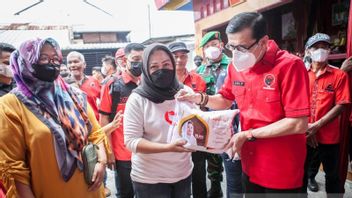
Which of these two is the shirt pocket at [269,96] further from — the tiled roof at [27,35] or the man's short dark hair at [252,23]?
the tiled roof at [27,35]

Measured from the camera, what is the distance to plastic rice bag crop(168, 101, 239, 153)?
1.44 meters

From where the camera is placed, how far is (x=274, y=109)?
1483mm

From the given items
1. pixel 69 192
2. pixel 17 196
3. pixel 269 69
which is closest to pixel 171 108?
pixel 269 69

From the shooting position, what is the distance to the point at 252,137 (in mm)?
1505

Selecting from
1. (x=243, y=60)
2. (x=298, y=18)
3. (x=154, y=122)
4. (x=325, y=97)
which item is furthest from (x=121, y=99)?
(x=298, y=18)

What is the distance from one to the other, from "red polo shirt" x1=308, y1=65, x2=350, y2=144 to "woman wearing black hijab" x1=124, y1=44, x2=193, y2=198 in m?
1.88

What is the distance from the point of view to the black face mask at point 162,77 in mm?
1664

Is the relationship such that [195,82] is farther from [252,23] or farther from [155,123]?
[252,23]

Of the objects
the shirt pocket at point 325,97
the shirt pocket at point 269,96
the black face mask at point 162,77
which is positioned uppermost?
the black face mask at point 162,77

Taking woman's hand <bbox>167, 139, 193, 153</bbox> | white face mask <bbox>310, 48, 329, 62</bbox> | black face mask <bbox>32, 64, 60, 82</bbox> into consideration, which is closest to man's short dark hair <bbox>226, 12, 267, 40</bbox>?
woman's hand <bbox>167, 139, 193, 153</bbox>

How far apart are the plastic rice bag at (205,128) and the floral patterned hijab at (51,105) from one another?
616 millimetres

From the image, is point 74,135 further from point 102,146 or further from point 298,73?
point 298,73

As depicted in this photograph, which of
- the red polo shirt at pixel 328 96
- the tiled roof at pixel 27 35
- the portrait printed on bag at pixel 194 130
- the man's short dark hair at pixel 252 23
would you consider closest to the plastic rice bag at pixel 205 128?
the portrait printed on bag at pixel 194 130

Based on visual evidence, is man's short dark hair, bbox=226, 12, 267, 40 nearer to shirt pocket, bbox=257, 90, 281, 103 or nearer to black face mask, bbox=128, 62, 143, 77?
shirt pocket, bbox=257, 90, 281, 103
